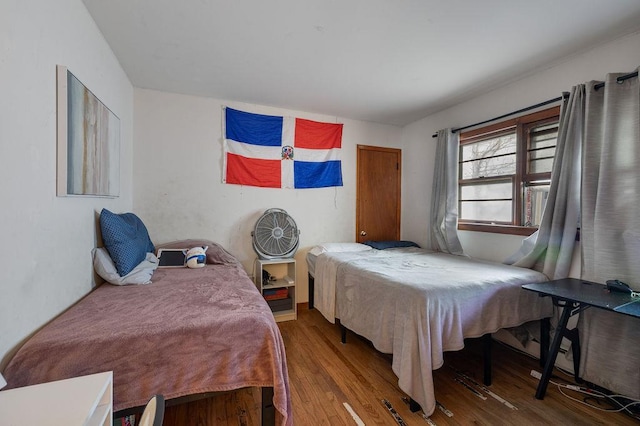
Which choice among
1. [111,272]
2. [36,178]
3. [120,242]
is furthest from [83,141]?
[111,272]

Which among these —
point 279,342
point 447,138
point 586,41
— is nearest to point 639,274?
point 586,41

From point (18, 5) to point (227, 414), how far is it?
2.22 m

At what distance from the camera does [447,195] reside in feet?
9.74

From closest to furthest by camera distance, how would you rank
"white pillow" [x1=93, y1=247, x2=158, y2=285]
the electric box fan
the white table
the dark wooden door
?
the white table, "white pillow" [x1=93, y1=247, x2=158, y2=285], the electric box fan, the dark wooden door

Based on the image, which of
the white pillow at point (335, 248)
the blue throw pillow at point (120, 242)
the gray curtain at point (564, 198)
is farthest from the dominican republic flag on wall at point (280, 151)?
the gray curtain at point (564, 198)

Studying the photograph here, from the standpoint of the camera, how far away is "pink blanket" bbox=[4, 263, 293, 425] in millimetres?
1026

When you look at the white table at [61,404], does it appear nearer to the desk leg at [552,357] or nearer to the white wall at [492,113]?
the desk leg at [552,357]

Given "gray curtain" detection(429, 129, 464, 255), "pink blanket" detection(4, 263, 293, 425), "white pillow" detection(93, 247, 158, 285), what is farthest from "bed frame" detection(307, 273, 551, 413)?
"white pillow" detection(93, 247, 158, 285)

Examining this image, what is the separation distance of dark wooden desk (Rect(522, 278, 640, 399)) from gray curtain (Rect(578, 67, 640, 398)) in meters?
0.13

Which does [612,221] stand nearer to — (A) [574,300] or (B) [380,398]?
(A) [574,300]

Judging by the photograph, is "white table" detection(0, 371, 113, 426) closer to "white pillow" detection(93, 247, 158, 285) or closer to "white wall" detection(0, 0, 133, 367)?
"white wall" detection(0, 0, 133, 367)

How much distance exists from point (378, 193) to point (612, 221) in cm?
229

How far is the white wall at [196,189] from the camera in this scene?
269 cm

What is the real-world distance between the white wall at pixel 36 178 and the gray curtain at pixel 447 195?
3.18m
